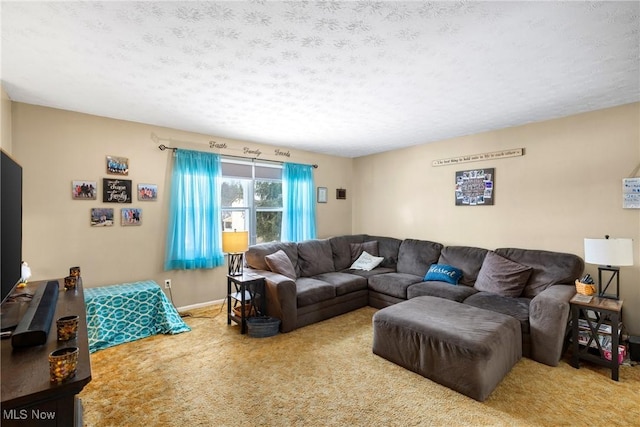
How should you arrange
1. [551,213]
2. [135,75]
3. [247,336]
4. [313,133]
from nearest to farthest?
1. [135,75]
2. [247,336]
3. [551,213]
4. [313,133]

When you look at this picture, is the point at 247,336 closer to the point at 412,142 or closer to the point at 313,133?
the point at 313,133

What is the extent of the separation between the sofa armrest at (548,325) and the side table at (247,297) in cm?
271

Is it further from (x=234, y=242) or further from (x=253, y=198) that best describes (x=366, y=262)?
(x=234, y=242)

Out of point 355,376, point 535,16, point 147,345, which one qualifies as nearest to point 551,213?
point 535,16

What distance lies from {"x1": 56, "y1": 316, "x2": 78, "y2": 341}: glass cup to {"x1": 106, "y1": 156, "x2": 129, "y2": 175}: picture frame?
2582 mm

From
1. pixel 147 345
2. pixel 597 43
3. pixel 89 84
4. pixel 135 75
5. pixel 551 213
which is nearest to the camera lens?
pixel 597 43

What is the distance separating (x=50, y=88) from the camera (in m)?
2.54

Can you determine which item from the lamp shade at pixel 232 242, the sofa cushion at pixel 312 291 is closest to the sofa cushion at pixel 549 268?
the sofa cushion at pixel 312 291

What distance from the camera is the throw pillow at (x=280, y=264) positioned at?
11.9 ft

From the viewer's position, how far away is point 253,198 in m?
4.54

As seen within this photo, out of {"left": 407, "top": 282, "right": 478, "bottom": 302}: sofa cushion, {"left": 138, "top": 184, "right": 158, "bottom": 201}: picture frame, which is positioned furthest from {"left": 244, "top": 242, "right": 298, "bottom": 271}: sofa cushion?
{"left": 407, "top": 282, "right": 478, "bottom": 302}: sofa cushion

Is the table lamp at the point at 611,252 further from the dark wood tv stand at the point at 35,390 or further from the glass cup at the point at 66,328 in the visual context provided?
the glass cup at the point at 66,328

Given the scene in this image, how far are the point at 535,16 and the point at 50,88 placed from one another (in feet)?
12.1

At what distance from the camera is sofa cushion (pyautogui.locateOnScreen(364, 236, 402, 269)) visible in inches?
185
